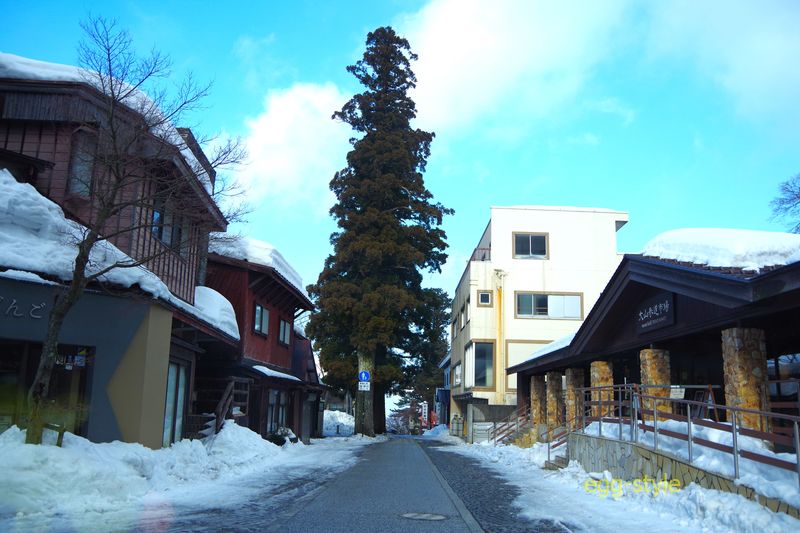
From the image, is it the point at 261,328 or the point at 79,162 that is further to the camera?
the point at 261,328

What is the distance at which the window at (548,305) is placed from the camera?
3706 cm

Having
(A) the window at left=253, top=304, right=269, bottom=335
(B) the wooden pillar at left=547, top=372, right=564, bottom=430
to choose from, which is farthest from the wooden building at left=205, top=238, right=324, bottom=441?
(B) the wooden pillar at left=547, top=372, right=564, bottom=430

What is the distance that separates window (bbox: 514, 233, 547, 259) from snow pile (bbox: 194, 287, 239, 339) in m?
20.0

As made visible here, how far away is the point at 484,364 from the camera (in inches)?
1446

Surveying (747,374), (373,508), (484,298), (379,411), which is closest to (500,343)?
(484,298)

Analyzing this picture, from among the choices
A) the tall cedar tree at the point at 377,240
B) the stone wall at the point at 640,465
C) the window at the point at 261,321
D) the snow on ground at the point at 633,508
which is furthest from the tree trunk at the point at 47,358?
the tall cedar tree at the point at 377,240

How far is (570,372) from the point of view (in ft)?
71.5

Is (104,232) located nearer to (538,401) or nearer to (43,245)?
(43,245)

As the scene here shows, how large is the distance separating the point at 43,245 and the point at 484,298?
1095 inches

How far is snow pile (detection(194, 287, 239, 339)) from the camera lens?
63.3 ft

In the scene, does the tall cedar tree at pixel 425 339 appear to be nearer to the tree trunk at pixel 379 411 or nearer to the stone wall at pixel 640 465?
the tree trunk at pixel 379 411

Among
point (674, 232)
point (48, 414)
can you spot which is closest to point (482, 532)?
point (48, 414)

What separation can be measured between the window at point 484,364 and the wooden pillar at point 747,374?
2525 centimetres

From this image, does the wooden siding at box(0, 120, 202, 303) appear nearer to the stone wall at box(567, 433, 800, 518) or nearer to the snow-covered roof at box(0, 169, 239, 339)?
the snow-covered roof at box(0, 169, 239, 339)
